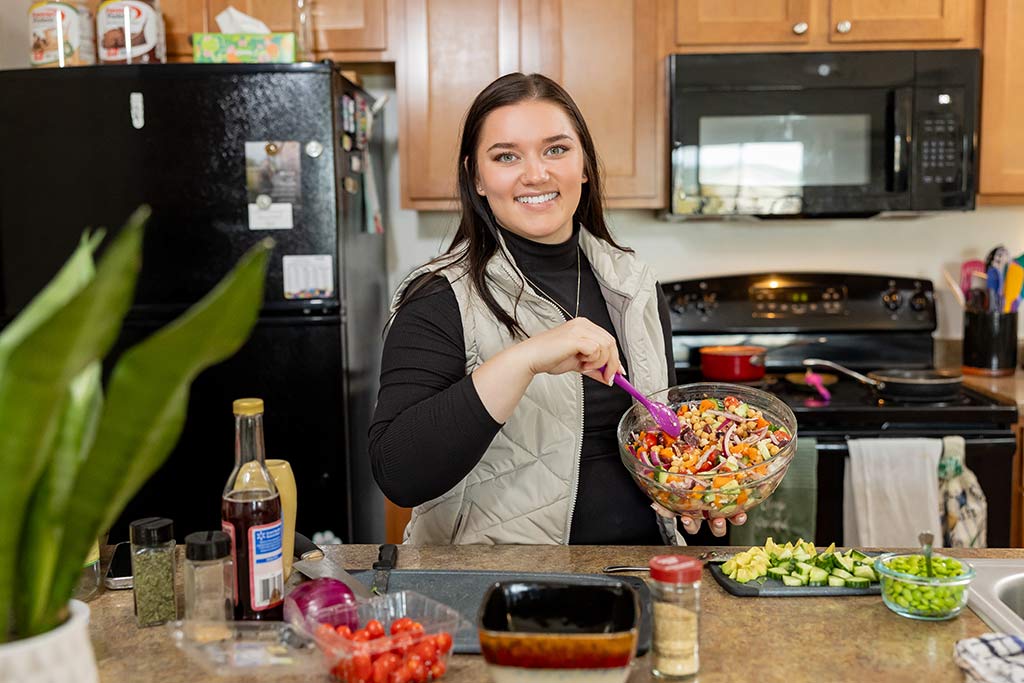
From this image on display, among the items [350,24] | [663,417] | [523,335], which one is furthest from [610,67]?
[663,417]

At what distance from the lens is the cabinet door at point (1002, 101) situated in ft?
9.11

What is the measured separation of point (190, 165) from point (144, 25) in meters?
0.47

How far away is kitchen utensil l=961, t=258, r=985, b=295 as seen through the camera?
10.1ft

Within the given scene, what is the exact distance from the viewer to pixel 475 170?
171 cm

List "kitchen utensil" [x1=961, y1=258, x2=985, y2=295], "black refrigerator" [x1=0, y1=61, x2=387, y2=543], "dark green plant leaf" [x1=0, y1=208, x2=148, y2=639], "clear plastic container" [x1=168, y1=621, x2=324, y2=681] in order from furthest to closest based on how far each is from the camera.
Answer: "kitchen utensil" [x1=961, y1=258, x2=985, y2=295] → "black refrigerator" [x1=0, y1=61, x2=387, y2=543] → "clear plastic container" [x1=168, y1=621, x2=324, y2=681] → "dark green plant leaf" [x1=0, y1=208, x2=148, y2=639]

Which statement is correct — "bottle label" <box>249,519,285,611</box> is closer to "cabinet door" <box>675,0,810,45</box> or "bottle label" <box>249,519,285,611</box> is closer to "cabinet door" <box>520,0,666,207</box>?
"cabinet door" <box>520,0,666,207</box>

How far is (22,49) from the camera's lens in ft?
9.58

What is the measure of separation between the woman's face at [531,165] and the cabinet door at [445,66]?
1201 millimetres

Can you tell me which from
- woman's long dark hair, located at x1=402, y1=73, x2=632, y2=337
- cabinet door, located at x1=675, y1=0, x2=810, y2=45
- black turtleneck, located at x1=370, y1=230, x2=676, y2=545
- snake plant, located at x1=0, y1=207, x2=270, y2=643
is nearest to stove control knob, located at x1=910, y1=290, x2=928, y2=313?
cabinet door, located at x1=675, y1=0, x2=810, y2=45

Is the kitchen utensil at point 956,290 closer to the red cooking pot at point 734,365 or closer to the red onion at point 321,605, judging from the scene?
the red cooking pot at point 734,365

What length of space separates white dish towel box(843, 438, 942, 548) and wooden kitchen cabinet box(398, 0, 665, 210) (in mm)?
966

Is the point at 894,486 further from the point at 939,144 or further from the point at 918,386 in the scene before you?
the point at 939,144

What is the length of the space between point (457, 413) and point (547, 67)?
5.65 feet

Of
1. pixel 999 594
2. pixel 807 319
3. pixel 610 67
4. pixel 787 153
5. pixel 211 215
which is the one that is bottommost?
pixel 999 594
